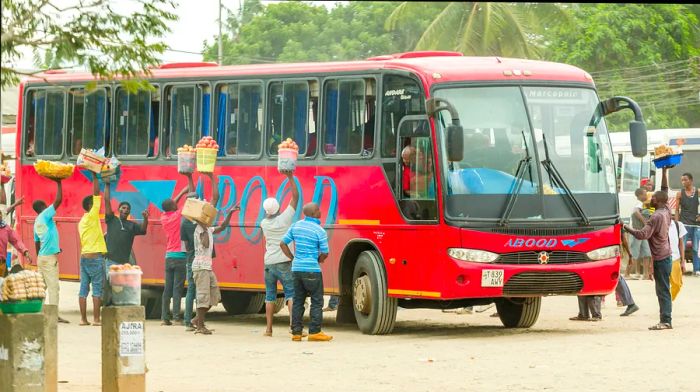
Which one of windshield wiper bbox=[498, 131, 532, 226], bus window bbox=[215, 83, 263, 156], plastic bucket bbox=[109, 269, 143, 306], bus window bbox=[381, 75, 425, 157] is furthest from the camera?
bus window bbox=[215, 83, 263, 156]

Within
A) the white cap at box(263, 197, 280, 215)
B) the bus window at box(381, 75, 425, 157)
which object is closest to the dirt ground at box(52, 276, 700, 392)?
the white cap at box(263, 197, 280, 215)

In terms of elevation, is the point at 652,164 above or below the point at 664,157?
above

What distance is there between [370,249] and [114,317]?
7400 mm

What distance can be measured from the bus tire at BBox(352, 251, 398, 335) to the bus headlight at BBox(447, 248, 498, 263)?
3.47 feet

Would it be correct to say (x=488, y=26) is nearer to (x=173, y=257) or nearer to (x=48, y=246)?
(x=173, y=257)

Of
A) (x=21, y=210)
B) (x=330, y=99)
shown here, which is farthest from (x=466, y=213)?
(x=21, y=210)

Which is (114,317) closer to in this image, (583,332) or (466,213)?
(466,213)

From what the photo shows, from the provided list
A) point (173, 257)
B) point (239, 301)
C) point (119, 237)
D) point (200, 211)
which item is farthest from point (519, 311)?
point (119, 237)

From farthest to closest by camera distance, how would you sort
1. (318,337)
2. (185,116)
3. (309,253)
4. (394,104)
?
(185,116) → (394,104) → (318,337) → (309,253)

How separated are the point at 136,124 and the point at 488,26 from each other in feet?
65.0

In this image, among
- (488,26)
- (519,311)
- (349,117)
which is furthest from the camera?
(488,26)

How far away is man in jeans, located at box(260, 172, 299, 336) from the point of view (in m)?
17.6

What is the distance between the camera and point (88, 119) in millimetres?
21906

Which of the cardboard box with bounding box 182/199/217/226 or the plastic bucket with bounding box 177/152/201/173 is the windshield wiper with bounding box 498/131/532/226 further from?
the plastic bucket with bounding box 177/152/201/173
